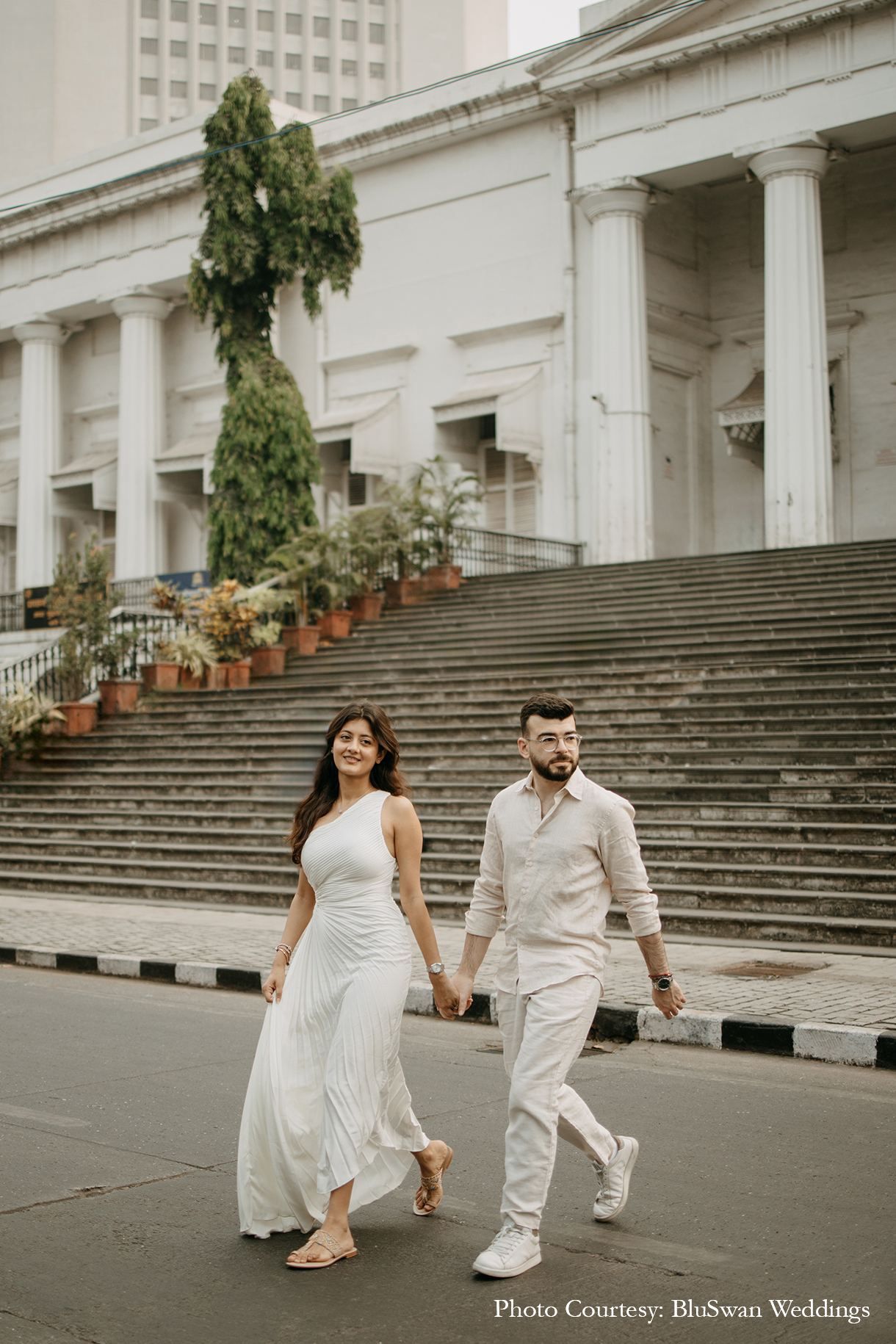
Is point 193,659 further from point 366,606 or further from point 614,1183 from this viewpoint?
point 614,1183

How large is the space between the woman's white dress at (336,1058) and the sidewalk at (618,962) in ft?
11.2

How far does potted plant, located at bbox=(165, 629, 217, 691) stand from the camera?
19.9 metres

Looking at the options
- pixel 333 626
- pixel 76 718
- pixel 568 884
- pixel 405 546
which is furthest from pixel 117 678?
pixel 568 884

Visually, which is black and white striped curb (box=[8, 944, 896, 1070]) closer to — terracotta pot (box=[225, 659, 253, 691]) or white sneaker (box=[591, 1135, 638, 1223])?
white sneaker (box=[591, 1135, 638, 1223])

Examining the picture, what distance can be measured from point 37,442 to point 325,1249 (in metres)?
34.7

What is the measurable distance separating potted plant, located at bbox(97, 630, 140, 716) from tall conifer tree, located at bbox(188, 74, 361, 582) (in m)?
4.41

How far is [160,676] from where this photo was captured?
1998 cm

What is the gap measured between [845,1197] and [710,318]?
25.6 meters

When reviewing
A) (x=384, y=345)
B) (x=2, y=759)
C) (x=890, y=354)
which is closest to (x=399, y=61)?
(x=384, y=345)

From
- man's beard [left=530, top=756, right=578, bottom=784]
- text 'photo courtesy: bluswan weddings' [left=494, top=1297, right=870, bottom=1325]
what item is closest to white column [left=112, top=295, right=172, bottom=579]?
man's beard [left=530, top=756, right=578, bottom=784]

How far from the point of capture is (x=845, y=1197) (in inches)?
Result: 182

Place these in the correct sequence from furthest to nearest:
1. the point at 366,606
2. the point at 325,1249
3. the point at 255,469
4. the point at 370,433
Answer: the point at 370,433, the point at 255,469, the point at 366,606, the point at 325,1249

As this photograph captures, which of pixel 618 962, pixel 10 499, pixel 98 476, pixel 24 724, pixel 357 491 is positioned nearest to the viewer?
pixel 618 962

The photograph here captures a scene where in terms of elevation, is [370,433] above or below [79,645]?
above
